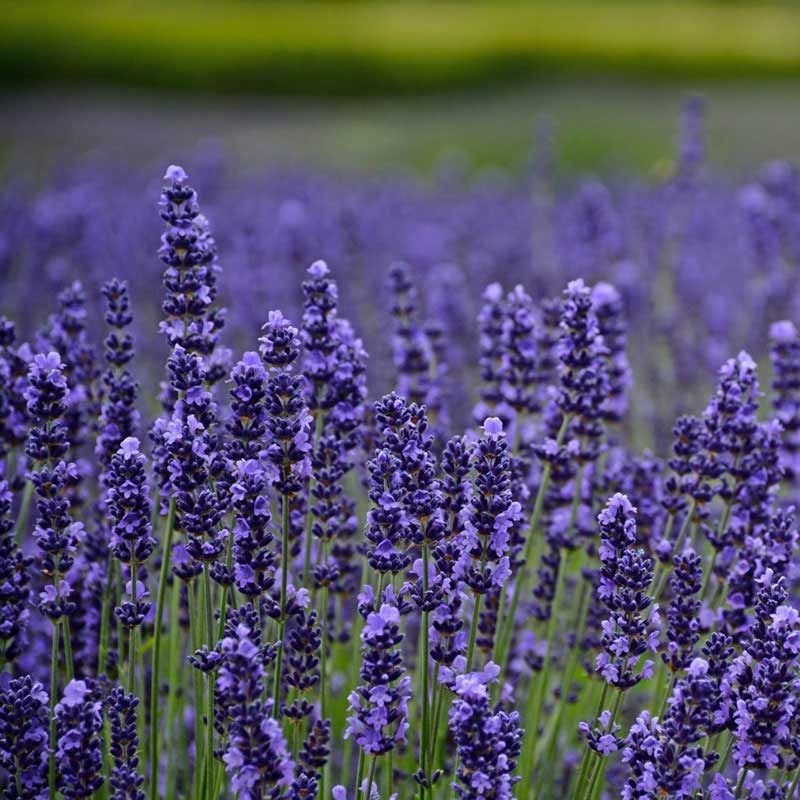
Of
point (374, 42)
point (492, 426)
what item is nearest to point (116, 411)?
point (492, 426)

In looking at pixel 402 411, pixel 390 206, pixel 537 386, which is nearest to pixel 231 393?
pixel 402 411

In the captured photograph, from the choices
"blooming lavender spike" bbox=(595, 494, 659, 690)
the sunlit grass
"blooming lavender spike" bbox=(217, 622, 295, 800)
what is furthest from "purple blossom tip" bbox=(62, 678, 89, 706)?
the sunlit grass

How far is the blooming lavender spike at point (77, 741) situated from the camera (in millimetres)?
1820

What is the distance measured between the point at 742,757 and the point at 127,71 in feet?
70.3

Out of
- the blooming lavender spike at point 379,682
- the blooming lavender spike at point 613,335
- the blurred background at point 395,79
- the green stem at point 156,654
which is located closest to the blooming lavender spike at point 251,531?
the green stem at point 156,654

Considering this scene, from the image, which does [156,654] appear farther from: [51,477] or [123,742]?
[51,477]

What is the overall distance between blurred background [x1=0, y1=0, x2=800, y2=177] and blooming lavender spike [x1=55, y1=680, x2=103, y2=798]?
13094mm

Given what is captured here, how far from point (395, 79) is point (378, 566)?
73.9 feet

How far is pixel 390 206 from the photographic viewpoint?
29.1ft

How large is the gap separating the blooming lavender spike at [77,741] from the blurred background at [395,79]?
13094mm

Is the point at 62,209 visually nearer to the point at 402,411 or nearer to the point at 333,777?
the point at 333,777

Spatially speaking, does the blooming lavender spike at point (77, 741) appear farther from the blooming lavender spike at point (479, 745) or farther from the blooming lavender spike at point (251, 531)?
the blooming lavender spike at point (479, 745)

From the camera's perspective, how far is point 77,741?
1.83 m

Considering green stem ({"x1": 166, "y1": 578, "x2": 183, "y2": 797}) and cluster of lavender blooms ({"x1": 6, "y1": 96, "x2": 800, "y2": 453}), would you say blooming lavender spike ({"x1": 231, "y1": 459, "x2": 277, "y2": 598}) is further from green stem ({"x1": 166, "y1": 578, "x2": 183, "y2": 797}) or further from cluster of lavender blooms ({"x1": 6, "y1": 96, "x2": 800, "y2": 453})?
cluster of lavender blooms ({"x1": 6, "y1": 96, "x2": 800, "y2": 453})
